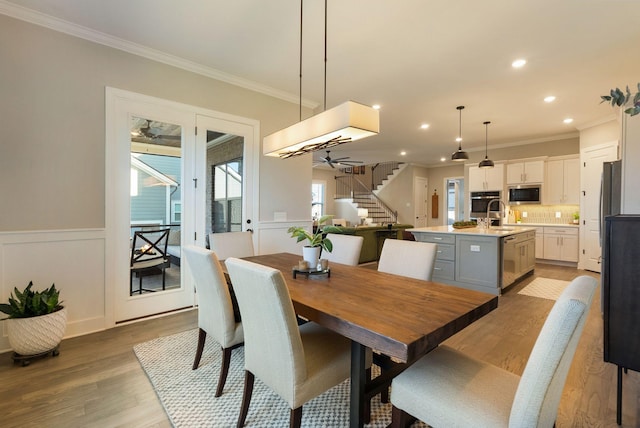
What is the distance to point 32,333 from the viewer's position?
2.24m

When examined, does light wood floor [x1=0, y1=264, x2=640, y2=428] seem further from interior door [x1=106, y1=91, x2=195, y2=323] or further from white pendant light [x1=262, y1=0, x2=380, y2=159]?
white pendant light [x1=262, y1=0, x2=380, y2=159]

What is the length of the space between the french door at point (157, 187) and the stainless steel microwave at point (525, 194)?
634 cm

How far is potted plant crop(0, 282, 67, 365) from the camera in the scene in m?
2.23

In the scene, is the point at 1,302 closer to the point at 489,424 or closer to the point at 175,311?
the point at 175,311

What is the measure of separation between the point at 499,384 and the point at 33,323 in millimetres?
3081

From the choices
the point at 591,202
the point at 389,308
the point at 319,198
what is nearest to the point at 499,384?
the point at 389,308

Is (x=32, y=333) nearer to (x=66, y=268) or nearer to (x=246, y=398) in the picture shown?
(x=66, y=268)

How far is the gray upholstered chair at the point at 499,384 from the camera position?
2.96ft

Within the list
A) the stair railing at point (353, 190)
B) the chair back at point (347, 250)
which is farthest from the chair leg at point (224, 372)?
the stair railing at point (353, 190)

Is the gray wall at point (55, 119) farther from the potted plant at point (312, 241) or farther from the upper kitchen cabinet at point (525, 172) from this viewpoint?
the upper kitchen cabinet at point (525, 172)

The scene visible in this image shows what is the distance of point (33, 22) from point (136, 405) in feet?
10.5

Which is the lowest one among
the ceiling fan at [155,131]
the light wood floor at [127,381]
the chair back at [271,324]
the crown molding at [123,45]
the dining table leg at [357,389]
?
the light wood floor at [127,381]

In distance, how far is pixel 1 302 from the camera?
7.91 ft

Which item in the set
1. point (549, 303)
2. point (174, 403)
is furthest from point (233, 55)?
point (549, 303)
